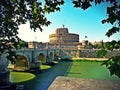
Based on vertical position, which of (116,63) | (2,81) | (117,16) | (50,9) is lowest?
(2,81)

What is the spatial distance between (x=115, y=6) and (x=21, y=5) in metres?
2.20

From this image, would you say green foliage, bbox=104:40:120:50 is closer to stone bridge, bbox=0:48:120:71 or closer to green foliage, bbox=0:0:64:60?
green foliage, bbox=0:0:64:60

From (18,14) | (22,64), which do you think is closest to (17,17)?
(18,14)

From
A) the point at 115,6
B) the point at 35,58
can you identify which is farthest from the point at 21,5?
the point at 35,58

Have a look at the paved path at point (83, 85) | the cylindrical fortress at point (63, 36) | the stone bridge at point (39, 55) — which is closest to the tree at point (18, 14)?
the paved path at point (83, 85)

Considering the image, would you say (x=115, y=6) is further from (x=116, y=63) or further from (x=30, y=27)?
(x=30, y=27)

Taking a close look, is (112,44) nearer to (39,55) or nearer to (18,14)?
(18,14)

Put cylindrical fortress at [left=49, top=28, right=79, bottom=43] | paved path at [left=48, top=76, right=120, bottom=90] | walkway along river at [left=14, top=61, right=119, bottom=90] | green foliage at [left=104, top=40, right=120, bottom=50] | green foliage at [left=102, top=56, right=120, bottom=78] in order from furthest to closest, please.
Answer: cylindrical fortress at [left=49, top=28, right=79, bottom=43] < walkway along river at [left=14, top=61, right=119, bottom=90] < paved path at [left=48, top=76, right=120, bottom=90] < green foliage at [left=104, top=40, right=120, bottom=50] < green foliage at [left=102, top=56, right=120, bottom=78]

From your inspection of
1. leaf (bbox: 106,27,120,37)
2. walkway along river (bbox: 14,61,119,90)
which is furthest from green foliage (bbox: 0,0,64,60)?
walkway along river (bbox: 14,61,119,90)

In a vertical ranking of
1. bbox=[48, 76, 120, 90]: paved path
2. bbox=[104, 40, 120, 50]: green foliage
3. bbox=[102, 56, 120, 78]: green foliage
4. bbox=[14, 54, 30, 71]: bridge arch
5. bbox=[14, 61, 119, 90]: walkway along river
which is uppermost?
bbox=[104, 40, 120, 50]: green foliage

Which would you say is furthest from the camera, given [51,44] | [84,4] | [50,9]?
[51,44]

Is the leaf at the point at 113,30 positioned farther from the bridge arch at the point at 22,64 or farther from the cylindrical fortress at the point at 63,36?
the cylindrical fortress at the point at 63,36

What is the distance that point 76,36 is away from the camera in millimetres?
98125

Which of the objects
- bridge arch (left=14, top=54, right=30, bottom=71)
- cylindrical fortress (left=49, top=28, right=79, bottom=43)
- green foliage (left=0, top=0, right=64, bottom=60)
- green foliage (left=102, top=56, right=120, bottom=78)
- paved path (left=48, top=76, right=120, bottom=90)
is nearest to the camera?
green foliage (left=102, top=56, right=120, bottom=78)
